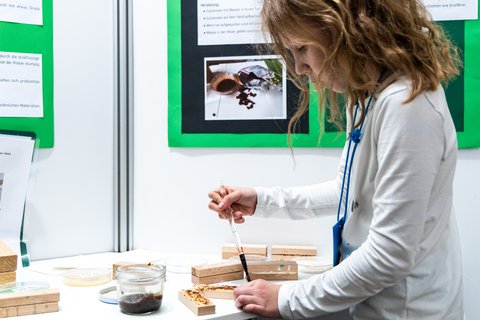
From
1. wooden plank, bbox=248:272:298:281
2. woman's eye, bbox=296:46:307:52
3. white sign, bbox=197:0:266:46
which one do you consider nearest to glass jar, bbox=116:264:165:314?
wooden plank, bbox=248:272:298:281

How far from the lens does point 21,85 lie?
3.70 feet

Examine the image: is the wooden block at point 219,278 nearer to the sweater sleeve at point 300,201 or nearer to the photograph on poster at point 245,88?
the sweater sleeve at point 300,201

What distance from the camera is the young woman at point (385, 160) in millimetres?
708

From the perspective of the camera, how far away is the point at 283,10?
0.79 m

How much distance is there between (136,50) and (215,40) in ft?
0.69

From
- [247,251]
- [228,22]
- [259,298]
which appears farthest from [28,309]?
[228,22]

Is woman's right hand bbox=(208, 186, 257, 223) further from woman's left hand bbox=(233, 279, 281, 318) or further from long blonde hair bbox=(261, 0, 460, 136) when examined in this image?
long blonde hair bbox=(261, 0, 460, 136)

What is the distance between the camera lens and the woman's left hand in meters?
0.81

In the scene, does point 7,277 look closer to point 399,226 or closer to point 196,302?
point 196,302

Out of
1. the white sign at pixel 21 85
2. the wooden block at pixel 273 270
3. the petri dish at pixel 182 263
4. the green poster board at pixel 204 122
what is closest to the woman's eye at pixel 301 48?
the green poster board at pixel 204 122

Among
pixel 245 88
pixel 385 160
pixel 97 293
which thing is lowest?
pixel 97 293

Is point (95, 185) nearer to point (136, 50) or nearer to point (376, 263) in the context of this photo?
point (136, 50)

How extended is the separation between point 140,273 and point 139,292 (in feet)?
0.18

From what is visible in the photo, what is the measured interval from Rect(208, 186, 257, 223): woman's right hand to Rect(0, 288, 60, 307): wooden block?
379mm
